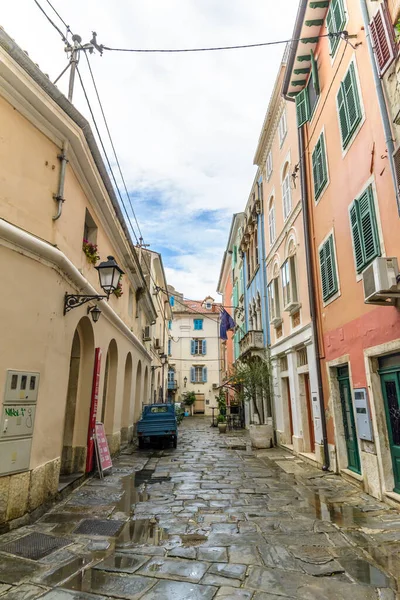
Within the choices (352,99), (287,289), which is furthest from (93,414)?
(352,99)

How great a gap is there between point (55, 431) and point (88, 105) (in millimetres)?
6498

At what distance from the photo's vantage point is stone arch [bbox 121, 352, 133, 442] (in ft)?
45.2

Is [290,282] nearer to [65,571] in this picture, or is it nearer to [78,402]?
[78,402]

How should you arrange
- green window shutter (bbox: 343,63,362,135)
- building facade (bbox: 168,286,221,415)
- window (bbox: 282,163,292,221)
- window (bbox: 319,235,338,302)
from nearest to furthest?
green window shutter (bbox: 343,63,362,135), window (bbox: 319,235,338,302), window (bbox: 282,163,292,221), building facade (bbox: 168,286,221,415)

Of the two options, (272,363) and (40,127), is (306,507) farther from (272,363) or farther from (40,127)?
(272,363)

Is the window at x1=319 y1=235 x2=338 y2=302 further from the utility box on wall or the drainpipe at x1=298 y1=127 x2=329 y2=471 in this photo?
the utility box on wall

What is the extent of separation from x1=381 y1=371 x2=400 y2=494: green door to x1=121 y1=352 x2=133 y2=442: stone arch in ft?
31.8

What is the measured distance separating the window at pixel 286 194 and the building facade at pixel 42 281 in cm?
654

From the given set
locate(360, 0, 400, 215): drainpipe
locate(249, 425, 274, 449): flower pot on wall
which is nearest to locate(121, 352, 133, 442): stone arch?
locate(249, 425, 274, 449): flower pot on wall

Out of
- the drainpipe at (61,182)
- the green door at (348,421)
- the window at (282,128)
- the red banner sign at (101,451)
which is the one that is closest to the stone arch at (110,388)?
the red banner sign at (101,451)

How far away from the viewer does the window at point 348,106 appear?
7.38m

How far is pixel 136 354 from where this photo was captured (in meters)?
16.0

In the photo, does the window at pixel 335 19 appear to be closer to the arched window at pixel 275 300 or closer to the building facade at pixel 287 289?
the building facade at pixel 287 289

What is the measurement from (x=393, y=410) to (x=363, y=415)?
0.78 meters
